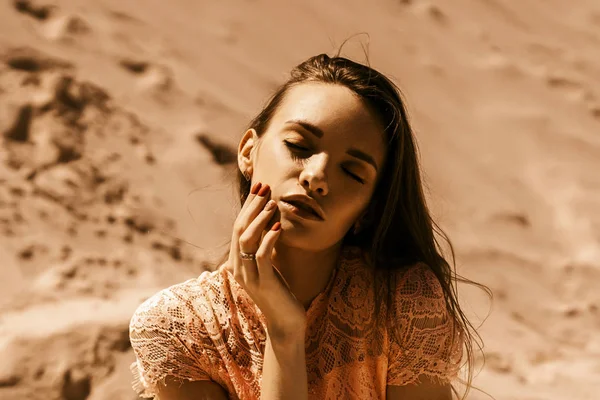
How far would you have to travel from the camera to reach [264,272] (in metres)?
2.06

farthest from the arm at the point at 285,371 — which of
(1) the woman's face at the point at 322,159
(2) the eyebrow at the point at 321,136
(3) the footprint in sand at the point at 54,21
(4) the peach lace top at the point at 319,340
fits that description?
(3) the footprint in sand at the point at 54,21

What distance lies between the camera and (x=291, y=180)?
6.83ft

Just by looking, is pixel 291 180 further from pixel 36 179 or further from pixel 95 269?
pixel 36 179

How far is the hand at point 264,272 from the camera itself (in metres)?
2.05

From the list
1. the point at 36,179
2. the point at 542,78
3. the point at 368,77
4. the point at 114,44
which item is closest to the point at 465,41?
the point at 542,78

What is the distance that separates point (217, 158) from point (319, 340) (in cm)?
210

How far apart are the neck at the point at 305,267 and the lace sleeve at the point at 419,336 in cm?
19

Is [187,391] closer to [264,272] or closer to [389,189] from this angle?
[264,272]

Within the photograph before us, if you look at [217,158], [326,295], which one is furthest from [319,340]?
[217,158]

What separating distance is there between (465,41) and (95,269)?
321cm

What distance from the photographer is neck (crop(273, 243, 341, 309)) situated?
2.24 metres

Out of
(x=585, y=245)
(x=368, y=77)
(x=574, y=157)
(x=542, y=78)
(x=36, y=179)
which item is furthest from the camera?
(x=542, y=78)

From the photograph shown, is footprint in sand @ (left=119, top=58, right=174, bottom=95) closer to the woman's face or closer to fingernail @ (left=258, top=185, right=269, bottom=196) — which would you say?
the woman's face

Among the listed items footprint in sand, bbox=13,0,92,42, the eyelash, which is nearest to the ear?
the eyelash
